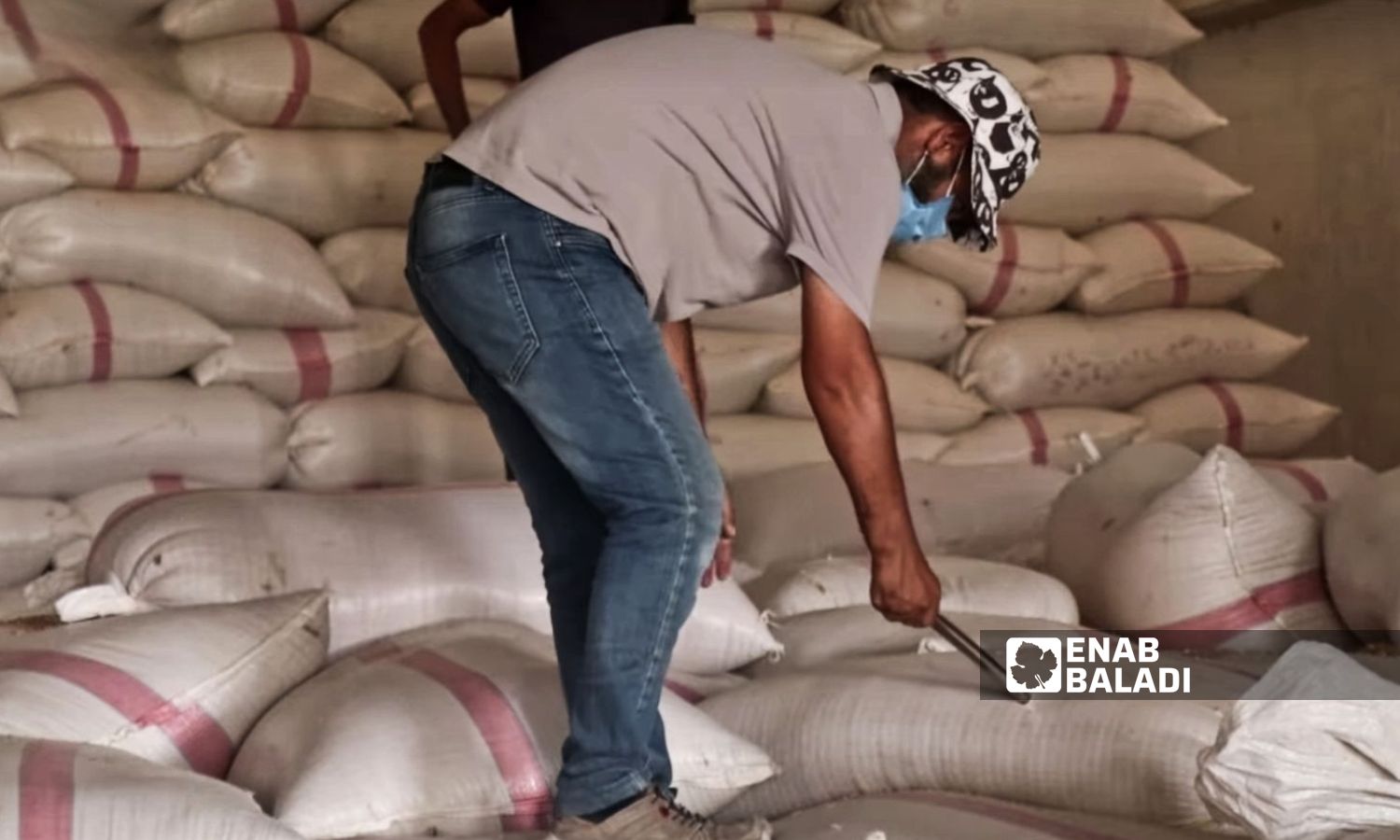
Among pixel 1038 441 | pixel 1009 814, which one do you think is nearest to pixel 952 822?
pixel 1009 814

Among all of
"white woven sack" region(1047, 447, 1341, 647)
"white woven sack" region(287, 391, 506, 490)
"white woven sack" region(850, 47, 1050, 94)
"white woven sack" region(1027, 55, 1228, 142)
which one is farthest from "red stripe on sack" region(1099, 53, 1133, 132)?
"white woven sack" region(287, 391, 506, 490)

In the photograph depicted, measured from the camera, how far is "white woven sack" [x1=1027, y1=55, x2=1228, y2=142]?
2777 millimetres

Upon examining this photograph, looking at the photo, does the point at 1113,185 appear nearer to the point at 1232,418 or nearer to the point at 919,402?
the point at 1232,418

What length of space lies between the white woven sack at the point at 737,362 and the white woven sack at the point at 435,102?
469mm

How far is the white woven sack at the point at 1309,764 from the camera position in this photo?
46.6 inches

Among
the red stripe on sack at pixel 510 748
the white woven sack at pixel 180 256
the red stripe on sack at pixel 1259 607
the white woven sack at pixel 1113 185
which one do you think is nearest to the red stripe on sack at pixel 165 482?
the white woven sack at pixel 180 256

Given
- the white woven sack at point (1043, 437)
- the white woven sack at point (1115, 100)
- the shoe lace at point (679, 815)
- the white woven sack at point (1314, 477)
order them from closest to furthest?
the shoe lace at point (679, 815), the white woven sack at point (1314, 477), the white woven sack at point (1043, 437), the white woven sack at point (1115, 100)

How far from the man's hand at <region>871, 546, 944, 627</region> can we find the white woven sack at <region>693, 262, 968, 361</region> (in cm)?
124

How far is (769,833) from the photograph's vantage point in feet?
4.73

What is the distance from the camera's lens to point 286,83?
2238 mm

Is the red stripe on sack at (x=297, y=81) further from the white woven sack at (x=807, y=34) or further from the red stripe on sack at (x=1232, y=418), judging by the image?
the red stripe on sack at (x=1232, y=418)

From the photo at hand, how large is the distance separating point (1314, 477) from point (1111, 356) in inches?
19.6

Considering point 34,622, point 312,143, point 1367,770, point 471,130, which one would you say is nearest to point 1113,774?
point 1367,770

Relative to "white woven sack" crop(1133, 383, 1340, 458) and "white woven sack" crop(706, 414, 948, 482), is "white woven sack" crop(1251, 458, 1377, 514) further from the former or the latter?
"white woven sack" crop(706, 414, 948, 482)
